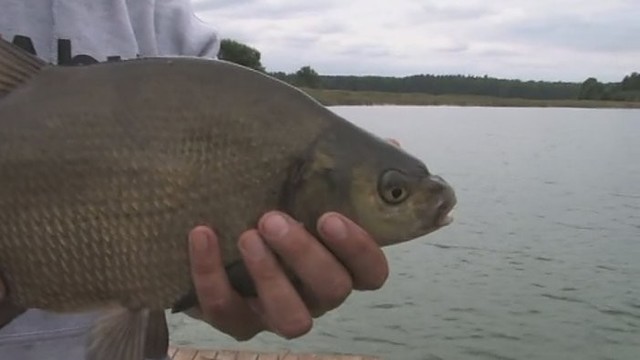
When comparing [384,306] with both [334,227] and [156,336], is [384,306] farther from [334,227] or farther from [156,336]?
[334,227]

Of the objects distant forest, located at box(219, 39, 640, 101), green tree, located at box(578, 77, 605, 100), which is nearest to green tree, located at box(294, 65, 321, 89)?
distant forest, located at box(219, 39, 640, 101)

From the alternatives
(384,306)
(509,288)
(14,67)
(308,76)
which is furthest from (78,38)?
(308,76)

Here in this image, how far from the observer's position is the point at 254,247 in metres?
1.86

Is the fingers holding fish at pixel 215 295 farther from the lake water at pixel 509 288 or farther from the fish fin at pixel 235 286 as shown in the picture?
the lake water at pixel 509 288

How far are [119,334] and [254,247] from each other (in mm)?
372

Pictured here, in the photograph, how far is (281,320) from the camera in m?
2.05

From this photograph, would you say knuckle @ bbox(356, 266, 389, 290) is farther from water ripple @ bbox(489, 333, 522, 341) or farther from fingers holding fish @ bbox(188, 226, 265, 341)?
water ripple @ bbox(489, 333, 522, 341)

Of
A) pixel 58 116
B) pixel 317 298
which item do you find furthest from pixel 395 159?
pixel 58 116

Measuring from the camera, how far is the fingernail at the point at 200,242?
6.04 ft

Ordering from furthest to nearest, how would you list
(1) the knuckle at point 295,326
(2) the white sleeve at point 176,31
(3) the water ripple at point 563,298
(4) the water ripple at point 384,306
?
(3) the water ripple at point 563,298 < (4) the water ripple at point 384,306 < (2) the white sleeve at point 176,31 < (1) the knuckle at point 295,326

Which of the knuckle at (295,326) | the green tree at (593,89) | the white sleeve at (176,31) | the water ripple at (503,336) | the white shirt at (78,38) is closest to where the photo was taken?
the knuckle at (295,326)

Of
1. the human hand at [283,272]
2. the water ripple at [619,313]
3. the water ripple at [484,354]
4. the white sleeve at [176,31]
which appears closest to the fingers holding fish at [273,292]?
the human hand at [283,272]

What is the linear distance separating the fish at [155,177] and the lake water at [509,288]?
1045cm

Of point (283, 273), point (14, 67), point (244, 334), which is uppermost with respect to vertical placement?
point (14, 67)
